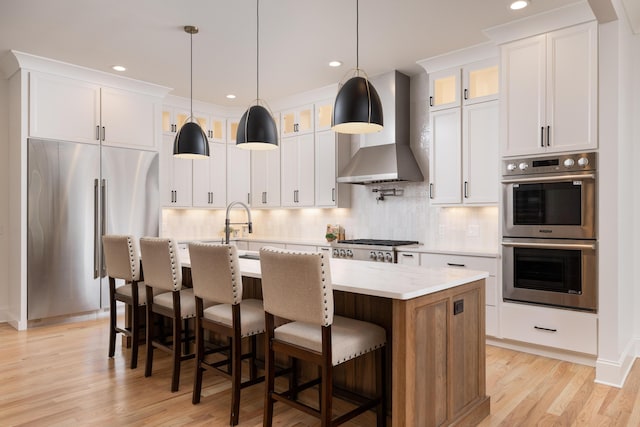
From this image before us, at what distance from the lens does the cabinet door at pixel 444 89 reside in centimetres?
444

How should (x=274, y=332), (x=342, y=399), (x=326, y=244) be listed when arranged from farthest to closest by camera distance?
(x=326, y=244)
(x=342, y=399)
(x=274, y=332)

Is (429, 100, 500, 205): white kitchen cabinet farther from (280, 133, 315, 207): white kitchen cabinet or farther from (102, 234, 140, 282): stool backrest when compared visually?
(102, 234, 140, 282): stool backrest

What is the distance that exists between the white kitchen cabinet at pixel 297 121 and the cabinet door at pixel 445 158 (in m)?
1.81

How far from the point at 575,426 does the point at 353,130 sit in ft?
7.11

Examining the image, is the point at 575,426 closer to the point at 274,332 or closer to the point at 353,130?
the point at 274,332

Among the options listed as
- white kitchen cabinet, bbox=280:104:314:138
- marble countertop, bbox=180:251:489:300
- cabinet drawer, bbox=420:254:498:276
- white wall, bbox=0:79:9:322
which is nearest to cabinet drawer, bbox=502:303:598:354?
cabinet drawer, bbox=420:254:498:276

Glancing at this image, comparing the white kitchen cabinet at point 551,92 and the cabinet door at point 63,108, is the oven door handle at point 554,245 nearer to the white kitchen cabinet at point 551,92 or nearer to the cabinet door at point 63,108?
the white kitchen cabinet at point 551,92

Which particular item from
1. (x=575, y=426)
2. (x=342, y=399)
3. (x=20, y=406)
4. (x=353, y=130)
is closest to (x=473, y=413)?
(x=575, y=426)

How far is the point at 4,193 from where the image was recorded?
478 cm

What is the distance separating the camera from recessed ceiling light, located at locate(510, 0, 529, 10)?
3251 mm

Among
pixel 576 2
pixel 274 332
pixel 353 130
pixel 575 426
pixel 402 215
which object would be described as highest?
pixel 576 2

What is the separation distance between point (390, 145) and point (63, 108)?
3558 millimetres

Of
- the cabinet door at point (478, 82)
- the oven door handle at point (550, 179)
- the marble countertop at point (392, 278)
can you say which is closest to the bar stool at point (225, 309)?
the marble countertop at point (392, 278)

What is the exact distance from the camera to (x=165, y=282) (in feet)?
9.92
